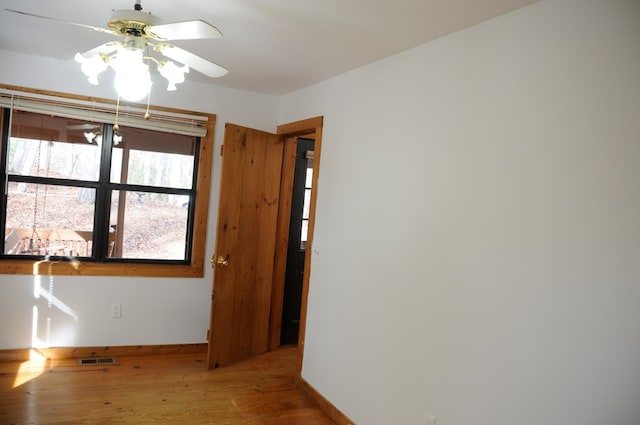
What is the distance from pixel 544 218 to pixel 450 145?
27.7 inches

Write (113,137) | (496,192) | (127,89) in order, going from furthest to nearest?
1. (113,137)
2. (496,192)
3. (127,89)

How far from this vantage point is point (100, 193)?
409 centimetres

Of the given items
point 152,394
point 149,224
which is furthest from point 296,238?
point 152,394

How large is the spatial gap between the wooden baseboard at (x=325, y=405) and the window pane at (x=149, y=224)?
5.64 ft

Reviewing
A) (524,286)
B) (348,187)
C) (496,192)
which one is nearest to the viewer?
(524,286)

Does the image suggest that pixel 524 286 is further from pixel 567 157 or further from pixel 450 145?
pixel 450 145

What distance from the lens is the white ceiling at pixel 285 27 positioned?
2258mm

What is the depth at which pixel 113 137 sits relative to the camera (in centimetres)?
413

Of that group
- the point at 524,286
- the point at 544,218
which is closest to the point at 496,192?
the point at 544,218

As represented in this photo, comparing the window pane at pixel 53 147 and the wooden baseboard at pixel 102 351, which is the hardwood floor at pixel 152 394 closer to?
the wooden baseboard at pixel 102 351

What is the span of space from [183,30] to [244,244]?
2538 mm

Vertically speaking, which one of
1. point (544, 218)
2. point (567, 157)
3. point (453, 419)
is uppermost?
point (567, 157)

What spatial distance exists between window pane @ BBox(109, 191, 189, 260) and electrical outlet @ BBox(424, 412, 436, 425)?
2.81m

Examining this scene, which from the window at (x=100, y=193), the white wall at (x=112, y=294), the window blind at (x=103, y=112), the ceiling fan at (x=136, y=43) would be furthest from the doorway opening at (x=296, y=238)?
the ceiling fan at (x=136, y=43)
